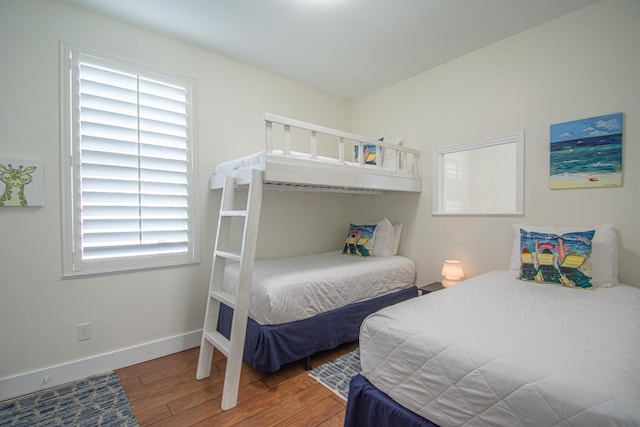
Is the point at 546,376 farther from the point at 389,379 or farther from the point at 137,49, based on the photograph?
the point at 137,49

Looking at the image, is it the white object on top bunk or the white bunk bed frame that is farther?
the white object on top bunk

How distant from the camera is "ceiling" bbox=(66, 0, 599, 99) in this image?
6.77 feet

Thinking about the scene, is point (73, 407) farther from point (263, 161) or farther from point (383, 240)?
point (383, 240)

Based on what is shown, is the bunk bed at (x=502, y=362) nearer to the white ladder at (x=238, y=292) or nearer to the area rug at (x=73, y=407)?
the white ladder at (x=238, y=292)

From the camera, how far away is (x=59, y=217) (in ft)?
6.51

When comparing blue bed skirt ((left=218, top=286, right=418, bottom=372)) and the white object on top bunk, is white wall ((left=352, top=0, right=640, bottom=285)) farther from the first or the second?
blue bed skirt ((left=218, top=286, right=418, bottom=372))

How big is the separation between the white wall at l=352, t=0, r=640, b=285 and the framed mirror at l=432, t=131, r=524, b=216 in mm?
Answer: 101

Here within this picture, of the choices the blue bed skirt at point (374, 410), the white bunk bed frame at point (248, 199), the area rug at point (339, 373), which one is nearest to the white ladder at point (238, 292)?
the white bunk bed frame at point (248, 199)

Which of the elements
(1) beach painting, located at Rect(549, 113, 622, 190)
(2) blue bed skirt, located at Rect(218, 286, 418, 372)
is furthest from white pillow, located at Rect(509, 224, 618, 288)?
(2) blue bed skirt, located at Rect(218, 286, 418, 372)

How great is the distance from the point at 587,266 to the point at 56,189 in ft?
11.6

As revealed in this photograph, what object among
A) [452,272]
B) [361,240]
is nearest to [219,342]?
[361,240]

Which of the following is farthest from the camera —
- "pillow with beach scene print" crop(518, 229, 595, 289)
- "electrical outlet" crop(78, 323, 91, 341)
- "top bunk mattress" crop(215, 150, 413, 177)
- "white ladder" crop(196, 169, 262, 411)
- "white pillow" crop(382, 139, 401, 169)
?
"white pillow" crop(382, 139, 401, 169)

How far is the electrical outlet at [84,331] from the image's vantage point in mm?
2053

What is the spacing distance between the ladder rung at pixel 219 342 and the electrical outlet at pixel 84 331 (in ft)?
2.80
